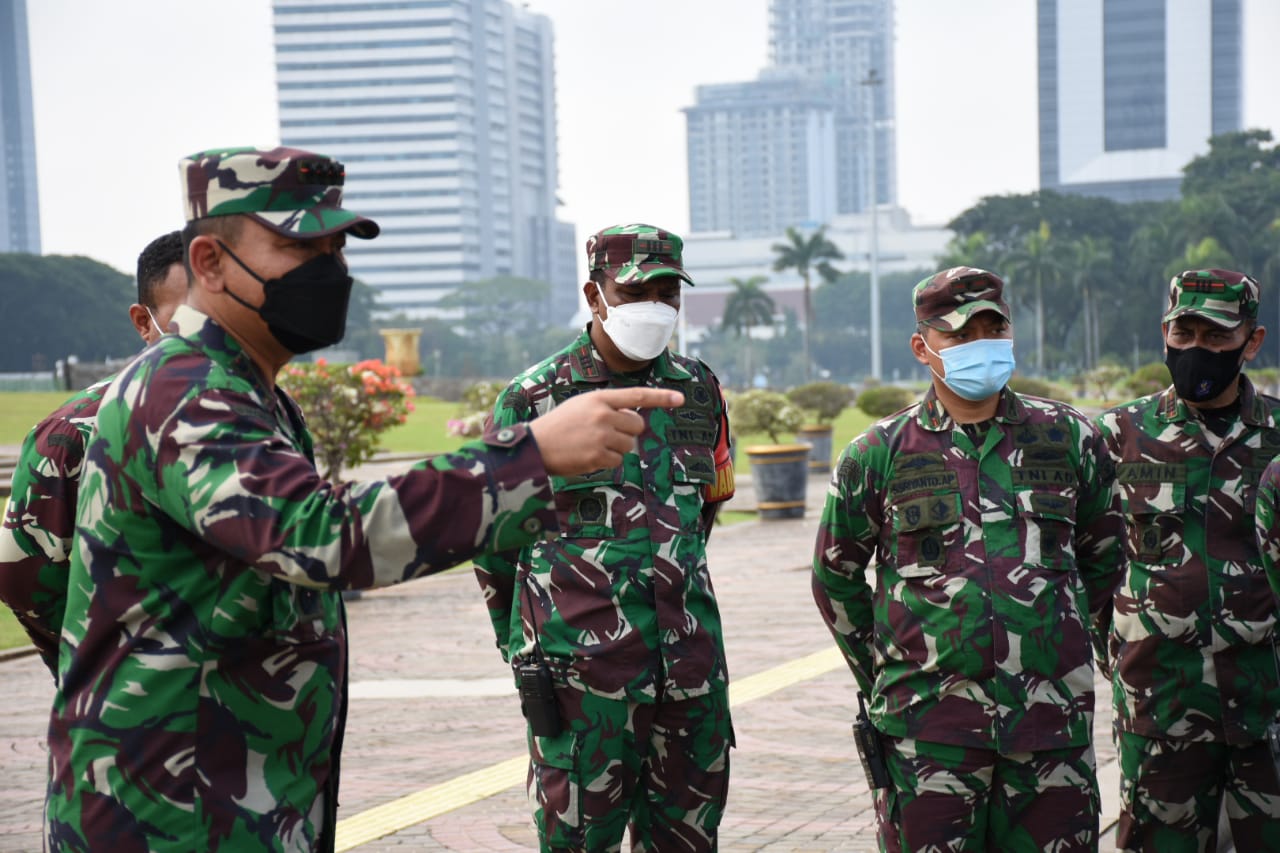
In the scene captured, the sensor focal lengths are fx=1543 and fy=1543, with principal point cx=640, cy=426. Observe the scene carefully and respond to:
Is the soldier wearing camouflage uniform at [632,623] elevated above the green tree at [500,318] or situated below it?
above

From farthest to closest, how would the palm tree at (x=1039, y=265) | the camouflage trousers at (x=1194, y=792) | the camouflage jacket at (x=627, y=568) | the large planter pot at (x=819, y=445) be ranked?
the palm tree at (x=1039, y=265) → the large planter pot at (x=819, y=445) → the camouflage trousers at (x=1194, y=792) → the camouflage jacket at (x=627, y=568)

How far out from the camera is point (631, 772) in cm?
394

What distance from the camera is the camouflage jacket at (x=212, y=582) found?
6.84ft

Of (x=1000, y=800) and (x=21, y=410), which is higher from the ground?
(x=1000, y=800)

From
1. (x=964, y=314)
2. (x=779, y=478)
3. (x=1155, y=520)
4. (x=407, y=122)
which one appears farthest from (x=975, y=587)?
(x=407, y=122)

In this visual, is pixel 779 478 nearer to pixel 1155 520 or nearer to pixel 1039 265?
pixel 1155 520

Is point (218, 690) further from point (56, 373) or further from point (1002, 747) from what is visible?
point (56, 373)

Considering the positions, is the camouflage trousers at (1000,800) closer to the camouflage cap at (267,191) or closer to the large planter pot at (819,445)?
the camouflage cap at (267,191)

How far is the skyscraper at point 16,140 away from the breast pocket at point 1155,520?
291 feet

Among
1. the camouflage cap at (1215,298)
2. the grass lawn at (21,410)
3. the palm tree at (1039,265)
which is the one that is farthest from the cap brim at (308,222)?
the palm tree at (1039,265)

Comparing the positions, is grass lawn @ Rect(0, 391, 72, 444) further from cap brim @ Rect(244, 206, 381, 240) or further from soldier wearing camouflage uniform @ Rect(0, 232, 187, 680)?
cap brim @ Rect(244, 206, 381, 240)

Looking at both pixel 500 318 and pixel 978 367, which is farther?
pixel 500 318

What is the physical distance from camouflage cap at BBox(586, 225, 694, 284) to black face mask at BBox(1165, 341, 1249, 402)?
4.84ft

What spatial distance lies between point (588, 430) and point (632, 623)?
1.86m
